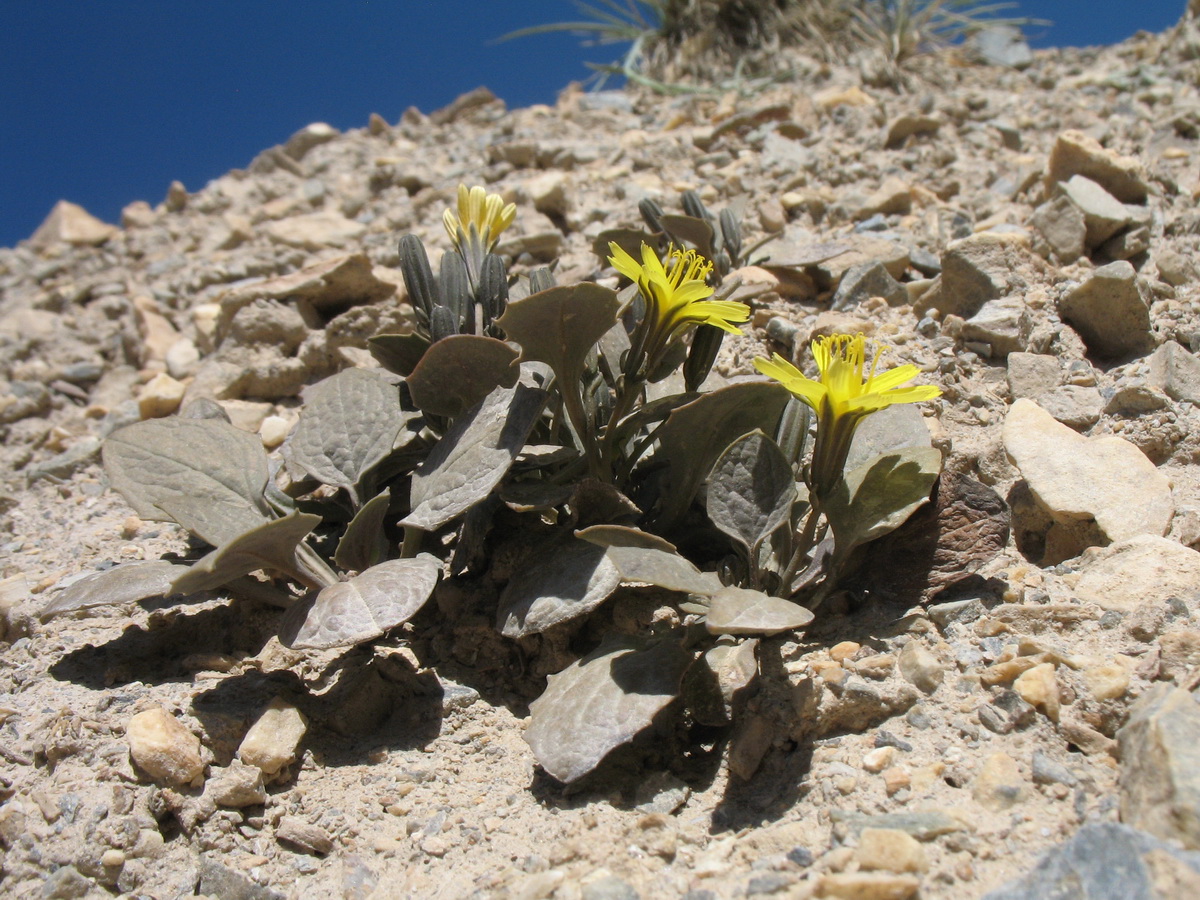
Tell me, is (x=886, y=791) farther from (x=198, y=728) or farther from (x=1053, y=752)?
(x=198, y=728)

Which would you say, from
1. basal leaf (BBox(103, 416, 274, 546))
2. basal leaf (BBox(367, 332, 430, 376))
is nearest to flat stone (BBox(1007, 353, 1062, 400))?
basal leaf (BBox(367, 332, 430, 376))

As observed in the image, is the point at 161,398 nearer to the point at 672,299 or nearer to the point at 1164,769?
the point at 672,299

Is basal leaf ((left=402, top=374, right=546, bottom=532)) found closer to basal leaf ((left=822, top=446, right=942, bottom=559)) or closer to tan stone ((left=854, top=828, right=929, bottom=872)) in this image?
basal leaf ((left=822, top=446, right=942, bottom=559))

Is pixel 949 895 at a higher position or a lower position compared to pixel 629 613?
lower

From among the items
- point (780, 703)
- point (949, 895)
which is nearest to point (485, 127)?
point (780, 703)

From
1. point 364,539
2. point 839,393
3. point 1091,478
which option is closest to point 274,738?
point 364,539

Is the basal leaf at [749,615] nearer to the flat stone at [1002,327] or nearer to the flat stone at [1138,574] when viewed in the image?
the flat stone at [1138,574]

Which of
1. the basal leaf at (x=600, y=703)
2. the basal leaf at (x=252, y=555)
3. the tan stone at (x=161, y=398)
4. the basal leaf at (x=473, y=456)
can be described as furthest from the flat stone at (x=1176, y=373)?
the tan stone at (x=161, y=398)
